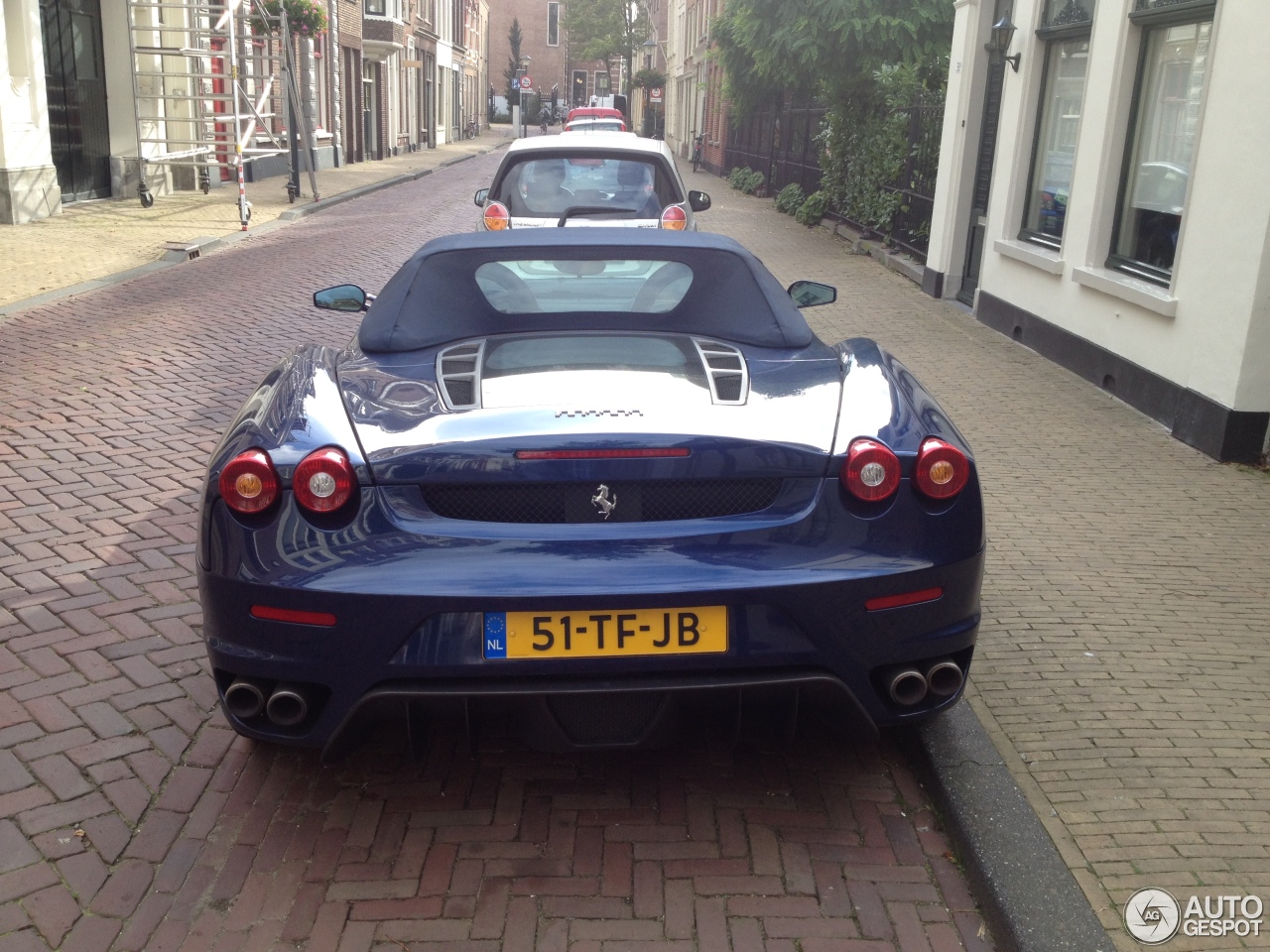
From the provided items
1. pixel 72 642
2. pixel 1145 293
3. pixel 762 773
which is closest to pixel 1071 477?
pixel 1145 293

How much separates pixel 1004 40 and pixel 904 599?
32.2 ft

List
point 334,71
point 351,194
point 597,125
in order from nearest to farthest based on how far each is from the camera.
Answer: point 351,194 → point 597,125 → point 334,71

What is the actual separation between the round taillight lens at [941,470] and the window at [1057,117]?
7.33 metres

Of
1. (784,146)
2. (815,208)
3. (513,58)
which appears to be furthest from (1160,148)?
(513,58)

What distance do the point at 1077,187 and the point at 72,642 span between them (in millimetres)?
7791

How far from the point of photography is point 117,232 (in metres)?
16.0

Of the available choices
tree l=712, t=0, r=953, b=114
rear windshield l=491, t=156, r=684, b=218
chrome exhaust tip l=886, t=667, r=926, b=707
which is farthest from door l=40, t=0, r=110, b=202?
chrome exhaust tip l=886, t=667, r=926, b=707

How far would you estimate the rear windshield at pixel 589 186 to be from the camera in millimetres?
9266

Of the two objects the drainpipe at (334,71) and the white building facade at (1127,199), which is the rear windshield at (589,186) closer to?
the white building facade at (1127,199)

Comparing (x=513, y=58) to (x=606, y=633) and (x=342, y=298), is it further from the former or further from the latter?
(x=606, y=633)

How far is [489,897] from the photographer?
2846 mm

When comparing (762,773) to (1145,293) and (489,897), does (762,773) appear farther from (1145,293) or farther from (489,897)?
(1145,293)

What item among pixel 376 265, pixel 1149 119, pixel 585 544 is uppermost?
pixel 1149 119

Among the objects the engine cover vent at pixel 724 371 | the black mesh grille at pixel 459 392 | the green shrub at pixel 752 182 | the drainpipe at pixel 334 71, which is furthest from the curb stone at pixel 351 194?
the black mesh grille at pixel 459 392
